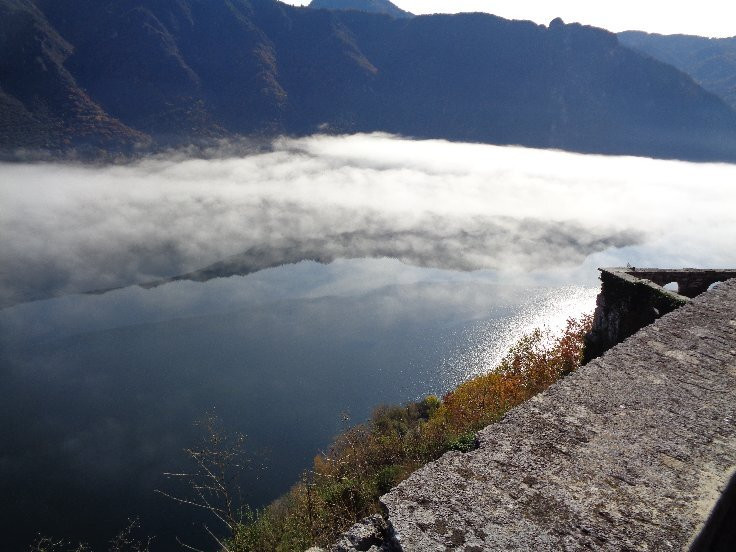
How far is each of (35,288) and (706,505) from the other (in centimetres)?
14580

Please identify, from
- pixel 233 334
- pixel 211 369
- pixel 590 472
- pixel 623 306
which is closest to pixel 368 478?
pixel 623 306

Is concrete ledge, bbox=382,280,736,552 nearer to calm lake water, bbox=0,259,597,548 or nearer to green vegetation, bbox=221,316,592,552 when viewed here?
green vegetation, bbox=221,316,592,552

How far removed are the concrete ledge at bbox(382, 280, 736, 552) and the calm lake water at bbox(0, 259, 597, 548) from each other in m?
24.5

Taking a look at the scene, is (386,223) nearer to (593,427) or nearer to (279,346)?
(279,346)

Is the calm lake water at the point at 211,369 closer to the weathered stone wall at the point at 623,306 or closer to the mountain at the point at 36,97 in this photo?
the weathered stone wall at the point at 623,306

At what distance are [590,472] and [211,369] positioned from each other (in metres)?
76.8

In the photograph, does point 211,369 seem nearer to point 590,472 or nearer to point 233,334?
point 233,334

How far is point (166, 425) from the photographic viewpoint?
59.8 m

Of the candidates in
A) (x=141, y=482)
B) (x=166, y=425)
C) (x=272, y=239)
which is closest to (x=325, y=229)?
(x=272, y=239)

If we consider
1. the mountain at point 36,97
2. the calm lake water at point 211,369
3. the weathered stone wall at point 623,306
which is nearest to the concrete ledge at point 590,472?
the weathered stone wall at point 623,306

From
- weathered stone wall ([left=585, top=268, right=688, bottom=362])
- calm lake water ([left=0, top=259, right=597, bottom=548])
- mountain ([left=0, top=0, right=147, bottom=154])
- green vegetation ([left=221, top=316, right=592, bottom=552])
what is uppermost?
mountain ([left=0, top=0, right=147, bottom=154])

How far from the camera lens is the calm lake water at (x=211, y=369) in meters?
48.8

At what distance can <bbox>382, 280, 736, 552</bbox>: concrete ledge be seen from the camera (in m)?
2.90

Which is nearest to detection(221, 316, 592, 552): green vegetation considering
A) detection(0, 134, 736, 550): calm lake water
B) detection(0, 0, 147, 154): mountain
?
detection(0, 134, 736, 550): calm lake water
